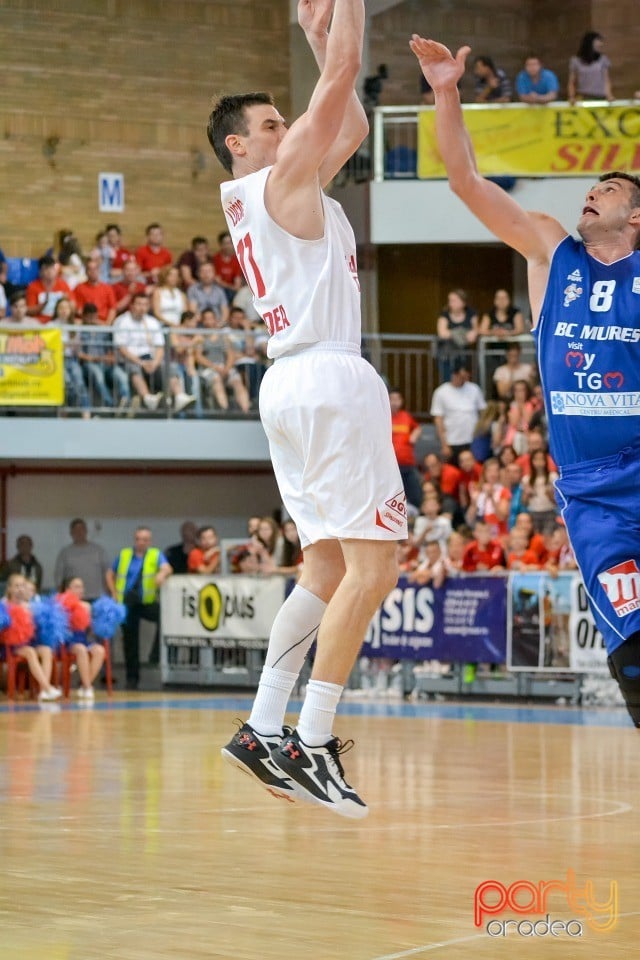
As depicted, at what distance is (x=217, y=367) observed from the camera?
21672 millimetres

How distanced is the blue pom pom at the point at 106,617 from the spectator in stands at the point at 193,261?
5444 millimetres

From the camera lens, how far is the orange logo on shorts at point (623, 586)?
5.88m

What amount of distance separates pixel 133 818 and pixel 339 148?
3722 mm

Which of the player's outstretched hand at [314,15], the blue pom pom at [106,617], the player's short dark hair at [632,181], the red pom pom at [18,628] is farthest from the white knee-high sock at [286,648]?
the blue pom pom at [106,617]

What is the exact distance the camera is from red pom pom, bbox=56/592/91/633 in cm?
1892

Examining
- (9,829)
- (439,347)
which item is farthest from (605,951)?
(439,347)

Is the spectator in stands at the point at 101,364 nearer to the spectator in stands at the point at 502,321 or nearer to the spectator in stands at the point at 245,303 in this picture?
the spectator in stands at the point at 245,303

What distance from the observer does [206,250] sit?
23.3 m

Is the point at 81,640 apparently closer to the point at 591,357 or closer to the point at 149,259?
the point at 149,259

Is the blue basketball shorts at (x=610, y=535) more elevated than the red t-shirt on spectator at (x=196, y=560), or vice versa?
the blue basketball shorts at (x=610, y=535)

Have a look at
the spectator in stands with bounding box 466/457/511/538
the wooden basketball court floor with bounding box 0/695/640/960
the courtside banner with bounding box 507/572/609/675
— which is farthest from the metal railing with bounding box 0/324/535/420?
the wooden basketball court floor with bounding box 0/695/640/960

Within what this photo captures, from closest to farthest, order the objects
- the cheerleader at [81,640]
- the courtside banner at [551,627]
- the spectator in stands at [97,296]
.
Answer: the courtside banner at [551,627] → the cheerleader at [81,640] → the spectator in stands at [97,296]

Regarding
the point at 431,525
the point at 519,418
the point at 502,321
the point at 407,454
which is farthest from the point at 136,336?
the point at 519,418

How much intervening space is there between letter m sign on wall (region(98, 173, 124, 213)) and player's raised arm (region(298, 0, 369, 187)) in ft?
68.4
